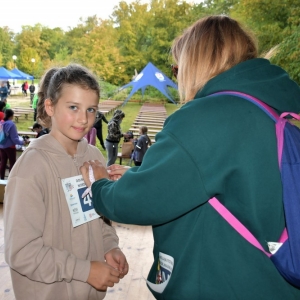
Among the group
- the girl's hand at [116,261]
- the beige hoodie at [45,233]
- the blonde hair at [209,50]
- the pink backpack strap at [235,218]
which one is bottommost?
the girl's hand at [116,261]

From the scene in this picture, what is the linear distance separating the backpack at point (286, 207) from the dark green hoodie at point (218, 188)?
0.01 metres

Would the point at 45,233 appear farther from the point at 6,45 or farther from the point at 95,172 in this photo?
the point at 6,45

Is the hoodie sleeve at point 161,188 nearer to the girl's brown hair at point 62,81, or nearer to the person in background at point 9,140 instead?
the girl's brown hair at point 62,81

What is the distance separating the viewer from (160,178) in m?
0.73

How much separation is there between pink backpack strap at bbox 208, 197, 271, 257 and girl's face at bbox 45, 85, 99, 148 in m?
0.56

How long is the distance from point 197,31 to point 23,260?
0.77 meters

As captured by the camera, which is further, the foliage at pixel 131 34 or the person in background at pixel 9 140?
the foliage at pixel 131 34

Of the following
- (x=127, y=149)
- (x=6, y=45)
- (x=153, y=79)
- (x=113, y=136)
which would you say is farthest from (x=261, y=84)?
(x=6, y=45)

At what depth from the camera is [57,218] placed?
1059mm

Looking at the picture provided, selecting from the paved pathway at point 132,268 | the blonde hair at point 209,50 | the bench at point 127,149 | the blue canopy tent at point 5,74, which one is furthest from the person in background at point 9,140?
the blue canopy tent at point 5,74

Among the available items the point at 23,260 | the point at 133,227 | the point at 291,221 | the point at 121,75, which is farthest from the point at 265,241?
the point at 121,75

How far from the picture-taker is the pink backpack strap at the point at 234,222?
0.76 meters

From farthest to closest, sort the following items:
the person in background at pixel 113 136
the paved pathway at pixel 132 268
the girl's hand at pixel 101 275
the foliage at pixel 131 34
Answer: the foliage at pixel 131 34 → the person in background at pixel 113 136 → the paved pathway at pixel 132 268 → the girl's hand at pixel 101 275

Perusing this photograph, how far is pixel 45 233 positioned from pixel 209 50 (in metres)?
0.70
